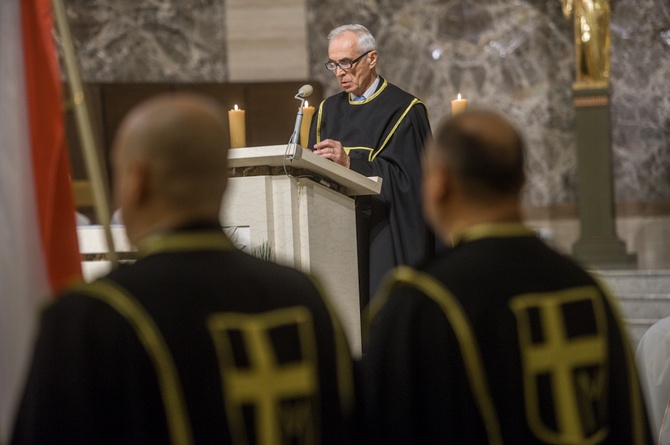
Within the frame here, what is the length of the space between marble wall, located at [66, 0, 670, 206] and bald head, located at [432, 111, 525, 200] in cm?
877

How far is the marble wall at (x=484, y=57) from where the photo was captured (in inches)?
418

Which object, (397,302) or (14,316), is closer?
(397,302)

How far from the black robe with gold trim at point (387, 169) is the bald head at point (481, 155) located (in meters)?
3.40

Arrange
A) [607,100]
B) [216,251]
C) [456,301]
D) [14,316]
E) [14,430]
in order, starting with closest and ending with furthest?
[14,430]
[216,251]
[456,301]
[14,316]
[607,100]

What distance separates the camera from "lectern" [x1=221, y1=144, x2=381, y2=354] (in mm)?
4461

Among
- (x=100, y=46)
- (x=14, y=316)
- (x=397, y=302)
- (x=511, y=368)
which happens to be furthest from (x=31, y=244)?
(x=100, y=46)

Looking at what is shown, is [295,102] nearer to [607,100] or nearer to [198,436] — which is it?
[607,100]

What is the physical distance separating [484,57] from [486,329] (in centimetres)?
911

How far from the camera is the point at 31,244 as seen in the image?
242 cm

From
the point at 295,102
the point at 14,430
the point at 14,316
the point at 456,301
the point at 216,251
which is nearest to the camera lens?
the point at 14,430

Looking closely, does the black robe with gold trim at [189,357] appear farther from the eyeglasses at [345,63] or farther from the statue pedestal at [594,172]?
the statue pedestal at [594,172]

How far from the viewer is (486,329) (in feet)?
6.68

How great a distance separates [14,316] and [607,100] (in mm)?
7597

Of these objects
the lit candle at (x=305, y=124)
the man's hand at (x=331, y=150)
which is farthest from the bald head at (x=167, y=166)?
the lit candle at (x=305, y=124)
